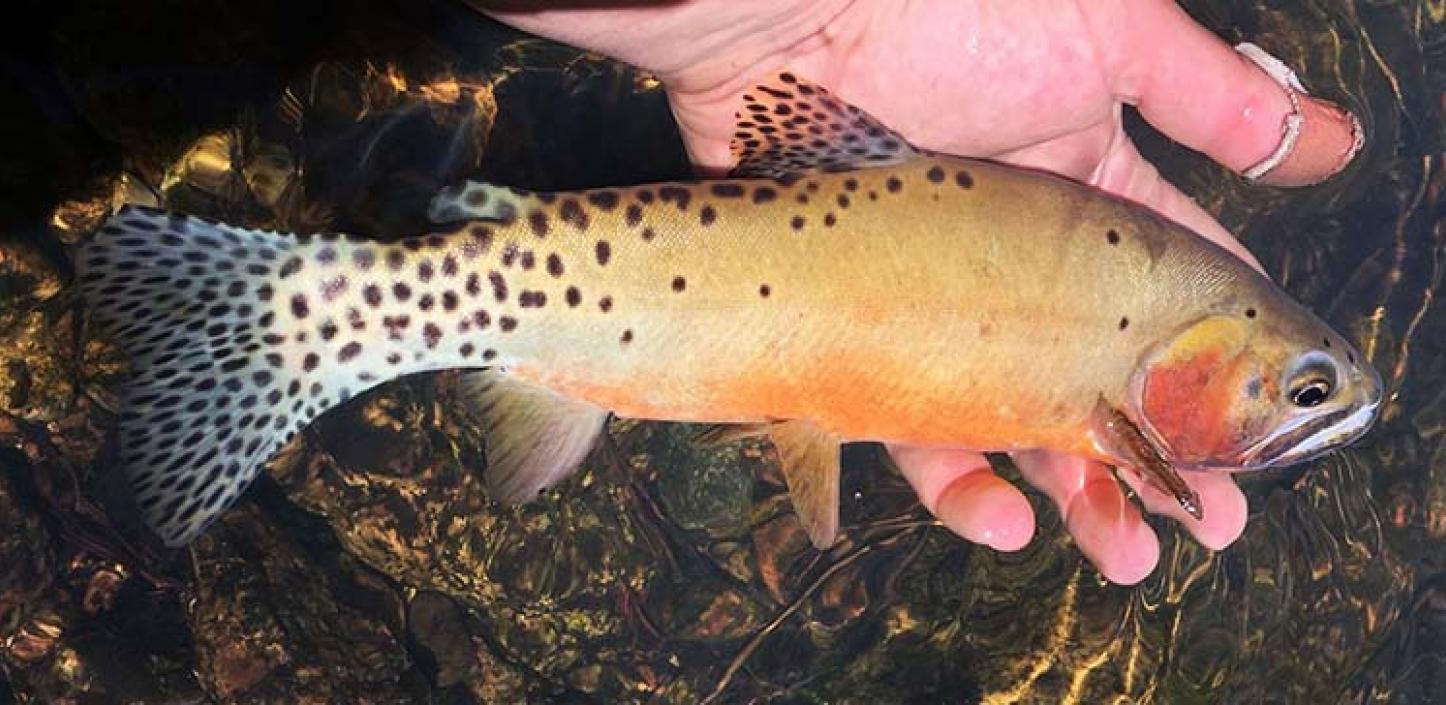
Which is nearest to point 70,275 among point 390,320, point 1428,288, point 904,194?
point 390,320

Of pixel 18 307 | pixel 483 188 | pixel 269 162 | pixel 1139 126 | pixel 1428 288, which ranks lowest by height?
pixel 1428 288

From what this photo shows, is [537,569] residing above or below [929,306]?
below

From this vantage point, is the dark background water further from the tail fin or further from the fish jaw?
the fish jaw

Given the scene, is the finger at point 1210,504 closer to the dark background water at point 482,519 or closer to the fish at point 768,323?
the fish at point 768,323

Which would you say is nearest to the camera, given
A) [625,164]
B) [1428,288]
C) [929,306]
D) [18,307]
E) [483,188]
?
[483,188]

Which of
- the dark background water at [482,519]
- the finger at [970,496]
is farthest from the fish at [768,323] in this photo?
the dark background water at [482,519]

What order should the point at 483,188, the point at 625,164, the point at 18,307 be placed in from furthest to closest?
the point at 625,164
the point at 18,307
the point at 483,188

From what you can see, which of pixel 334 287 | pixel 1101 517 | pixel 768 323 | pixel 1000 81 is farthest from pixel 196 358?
pixel 1101 517

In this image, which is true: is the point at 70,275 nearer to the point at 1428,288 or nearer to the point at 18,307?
the point at 18,307
